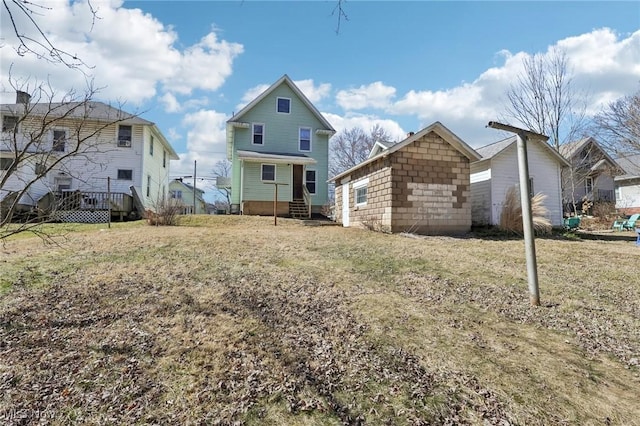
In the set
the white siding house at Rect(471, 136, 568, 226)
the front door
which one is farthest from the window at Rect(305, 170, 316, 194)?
the white siding house at Rect(471, 136, 568, 226)

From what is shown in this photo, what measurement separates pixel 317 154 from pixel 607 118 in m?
17.0

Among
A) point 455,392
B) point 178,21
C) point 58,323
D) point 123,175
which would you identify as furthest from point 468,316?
point 123,175

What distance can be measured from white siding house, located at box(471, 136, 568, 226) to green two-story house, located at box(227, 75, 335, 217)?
8.41 m

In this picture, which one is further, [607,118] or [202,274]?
[607,118]

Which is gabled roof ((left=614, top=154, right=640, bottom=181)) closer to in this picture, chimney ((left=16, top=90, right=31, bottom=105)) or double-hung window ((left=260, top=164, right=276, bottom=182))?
double-hung window ((left=260, top=164, right=276, bottom=182))

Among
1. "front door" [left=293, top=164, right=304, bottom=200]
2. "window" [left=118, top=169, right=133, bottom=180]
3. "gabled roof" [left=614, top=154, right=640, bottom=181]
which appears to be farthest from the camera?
"gabled roof" [left=614, top=154, right=640, bottom=181]

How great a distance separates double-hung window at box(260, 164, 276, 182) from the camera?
19486 mm

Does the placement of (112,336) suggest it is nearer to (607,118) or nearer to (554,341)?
(554,341)

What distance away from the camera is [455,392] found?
2807mm

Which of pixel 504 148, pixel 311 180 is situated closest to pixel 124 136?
pixel 311 180

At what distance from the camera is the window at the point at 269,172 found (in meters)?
19.5

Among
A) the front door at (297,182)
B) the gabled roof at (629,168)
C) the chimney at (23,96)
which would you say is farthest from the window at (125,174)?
the gabled roof at (629,168)

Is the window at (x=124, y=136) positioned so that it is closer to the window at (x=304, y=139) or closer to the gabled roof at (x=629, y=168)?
the window at (x=304, y=139)

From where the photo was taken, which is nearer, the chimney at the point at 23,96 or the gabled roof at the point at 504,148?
the chimney at the point at 23,96
